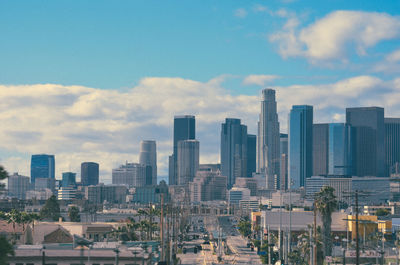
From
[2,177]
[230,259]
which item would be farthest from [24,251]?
[230,259]

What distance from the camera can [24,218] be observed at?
151125mm

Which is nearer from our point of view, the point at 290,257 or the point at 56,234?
the point at 290,257

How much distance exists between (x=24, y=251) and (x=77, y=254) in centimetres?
670

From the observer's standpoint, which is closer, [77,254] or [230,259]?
[77,254]

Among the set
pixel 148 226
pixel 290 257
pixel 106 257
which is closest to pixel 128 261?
pixel 106 257

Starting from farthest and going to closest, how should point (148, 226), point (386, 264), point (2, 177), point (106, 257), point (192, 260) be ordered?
point (148, 226), point (192, 260), point (386, 264), point (106, 257), point (2, 177)

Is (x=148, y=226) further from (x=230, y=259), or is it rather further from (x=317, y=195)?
(x=317, y=195)

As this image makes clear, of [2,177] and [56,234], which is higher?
[2,177]

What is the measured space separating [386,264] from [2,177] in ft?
236

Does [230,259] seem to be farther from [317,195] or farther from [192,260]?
[317,195]

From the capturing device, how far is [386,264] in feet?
Answer: 381

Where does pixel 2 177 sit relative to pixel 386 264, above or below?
above

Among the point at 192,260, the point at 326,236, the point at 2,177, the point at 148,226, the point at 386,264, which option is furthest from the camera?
the point at 148,226

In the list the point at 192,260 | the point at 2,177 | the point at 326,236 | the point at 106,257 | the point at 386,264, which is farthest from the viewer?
the point at 192,260
